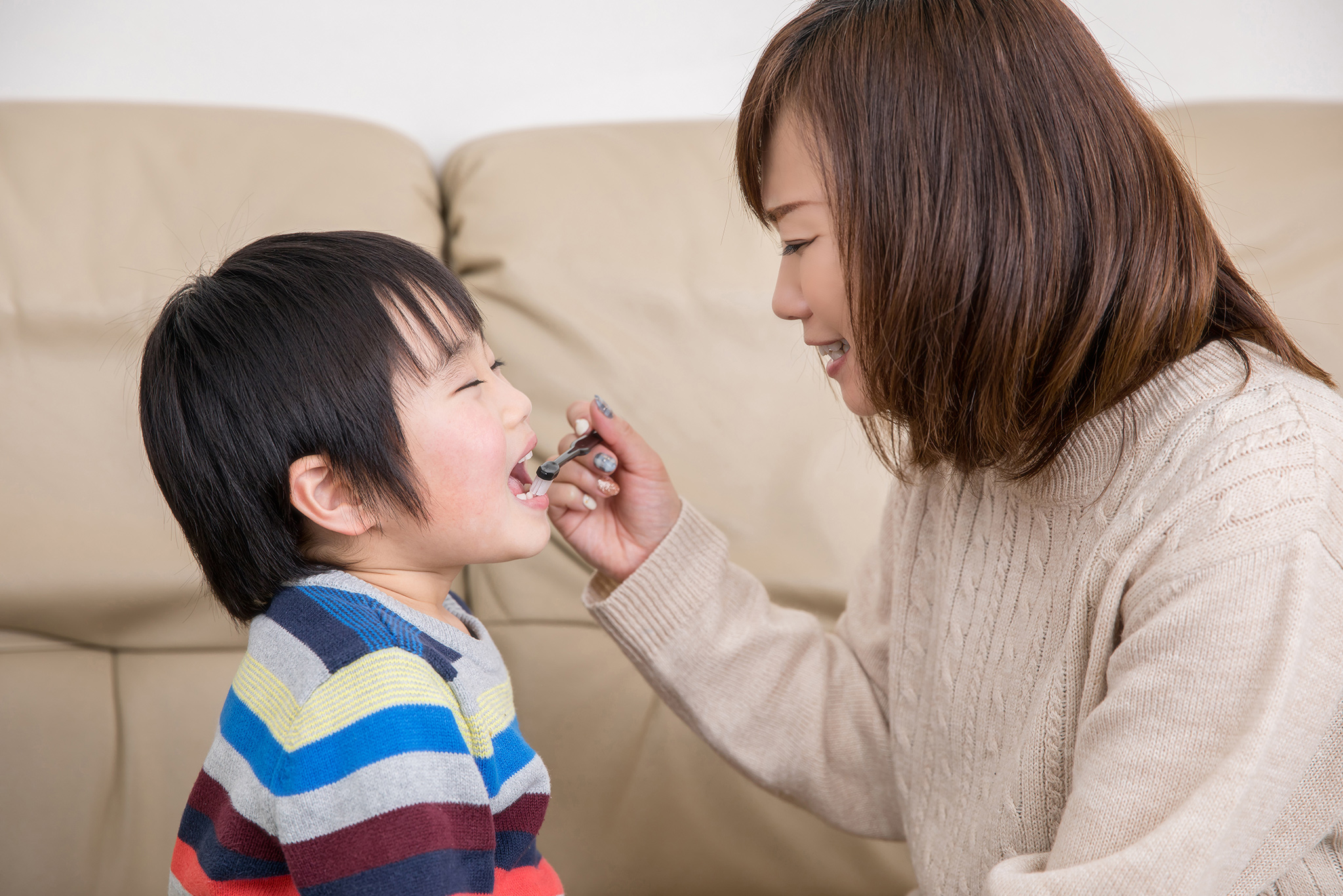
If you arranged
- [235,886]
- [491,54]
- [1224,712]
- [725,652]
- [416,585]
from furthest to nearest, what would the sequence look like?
[491,54] → [725,652] → [416,585] → [235,886] → [1224,712]

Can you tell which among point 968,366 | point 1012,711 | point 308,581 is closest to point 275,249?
point 308,581

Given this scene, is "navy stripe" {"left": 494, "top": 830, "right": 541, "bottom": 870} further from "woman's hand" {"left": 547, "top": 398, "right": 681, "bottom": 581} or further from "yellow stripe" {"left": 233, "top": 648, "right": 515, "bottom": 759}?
"woman's hand" {"left": 547, "top": 398, "right": 681, "bottom": 581}

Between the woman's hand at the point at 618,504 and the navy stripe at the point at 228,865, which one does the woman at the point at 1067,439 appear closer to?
the woman's hand at the point at 618,504

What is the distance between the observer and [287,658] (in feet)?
2.22

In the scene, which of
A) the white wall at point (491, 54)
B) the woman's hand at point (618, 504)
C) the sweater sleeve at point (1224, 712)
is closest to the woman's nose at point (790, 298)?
the woman's hand at point (618, 504)

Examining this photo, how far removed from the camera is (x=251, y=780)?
677mm

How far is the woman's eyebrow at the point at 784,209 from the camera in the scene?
2.45 ft

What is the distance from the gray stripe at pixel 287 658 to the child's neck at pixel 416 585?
86mm

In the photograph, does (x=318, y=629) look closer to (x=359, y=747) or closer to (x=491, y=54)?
(x=359, y=747)

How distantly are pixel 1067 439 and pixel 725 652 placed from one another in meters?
0.38

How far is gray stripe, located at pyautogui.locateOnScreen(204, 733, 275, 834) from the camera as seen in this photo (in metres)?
0.67

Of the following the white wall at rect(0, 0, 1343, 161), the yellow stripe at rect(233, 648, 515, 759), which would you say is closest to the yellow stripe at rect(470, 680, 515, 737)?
the yellow stripe at rect(233, 648, 515, 759)

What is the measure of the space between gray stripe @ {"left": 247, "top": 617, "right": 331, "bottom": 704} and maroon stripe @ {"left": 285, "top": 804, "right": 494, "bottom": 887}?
0.31 ft

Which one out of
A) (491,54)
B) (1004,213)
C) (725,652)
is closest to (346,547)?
(725,652)
